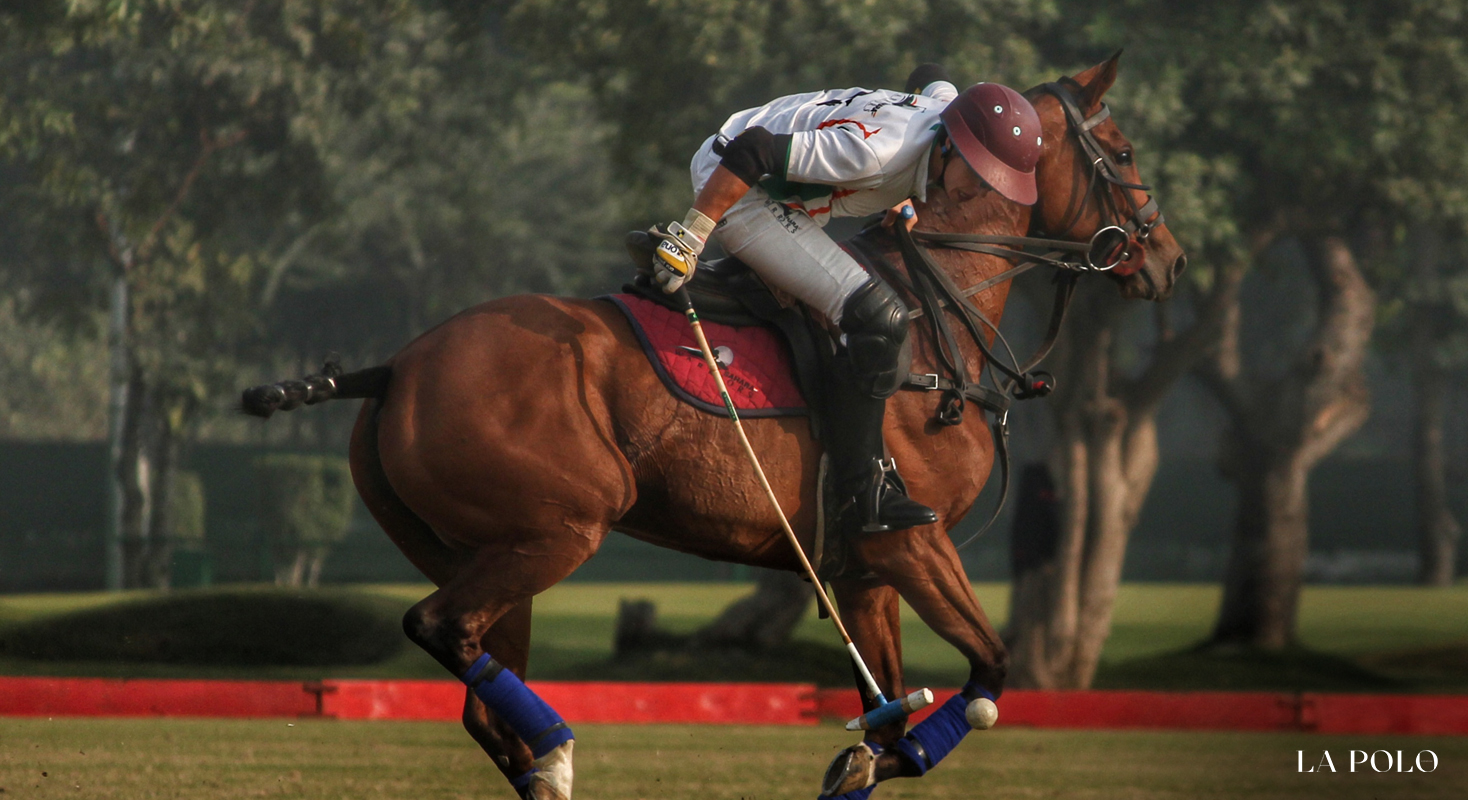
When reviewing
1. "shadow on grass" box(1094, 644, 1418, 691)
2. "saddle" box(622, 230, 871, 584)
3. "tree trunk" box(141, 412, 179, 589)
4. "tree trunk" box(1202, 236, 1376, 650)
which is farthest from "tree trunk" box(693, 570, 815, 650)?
"saddle" box(622, 230, 871, 584)

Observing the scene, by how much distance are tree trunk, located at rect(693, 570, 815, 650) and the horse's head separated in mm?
10162

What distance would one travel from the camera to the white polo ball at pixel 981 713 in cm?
499

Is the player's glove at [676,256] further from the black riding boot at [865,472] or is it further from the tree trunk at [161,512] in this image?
the tree trunk at [161,512]

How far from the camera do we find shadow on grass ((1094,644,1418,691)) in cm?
1605

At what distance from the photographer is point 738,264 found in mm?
5414

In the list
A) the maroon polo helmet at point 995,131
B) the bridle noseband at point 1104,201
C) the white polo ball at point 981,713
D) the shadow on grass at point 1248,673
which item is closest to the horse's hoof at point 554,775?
the white polo ball at point 981,713

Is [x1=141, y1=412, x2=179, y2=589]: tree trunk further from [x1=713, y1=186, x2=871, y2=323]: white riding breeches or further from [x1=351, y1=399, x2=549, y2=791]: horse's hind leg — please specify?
[x1=713, y1=186, x2=871, y2=323]: white riding breeches

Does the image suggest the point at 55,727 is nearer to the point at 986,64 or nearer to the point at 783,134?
the point at 783,134

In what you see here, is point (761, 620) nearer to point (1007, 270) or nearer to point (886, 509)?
point (1007, 270)

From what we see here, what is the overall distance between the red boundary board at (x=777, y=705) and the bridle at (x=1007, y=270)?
5498 mm

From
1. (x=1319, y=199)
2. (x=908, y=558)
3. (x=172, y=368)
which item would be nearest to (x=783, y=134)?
(x=908, y=558)

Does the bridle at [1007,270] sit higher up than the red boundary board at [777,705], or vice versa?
the bridle at [1007,270]

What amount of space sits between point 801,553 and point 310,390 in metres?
1.61

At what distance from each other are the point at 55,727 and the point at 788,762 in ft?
13.0
